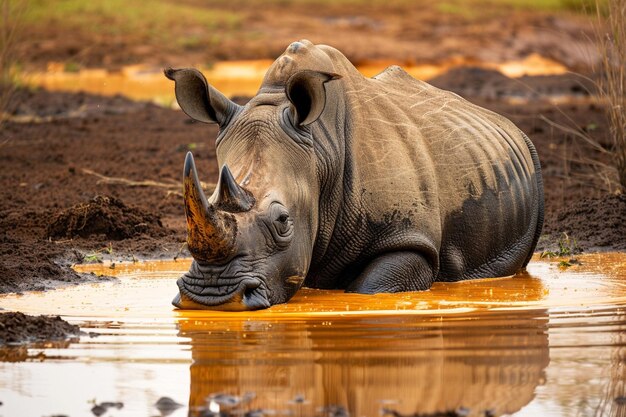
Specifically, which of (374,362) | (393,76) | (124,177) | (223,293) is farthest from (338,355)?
(124,177)

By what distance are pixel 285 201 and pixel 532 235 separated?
266 cm

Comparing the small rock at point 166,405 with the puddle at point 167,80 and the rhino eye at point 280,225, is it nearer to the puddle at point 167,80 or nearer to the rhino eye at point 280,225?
the rhino eye at point 280,225

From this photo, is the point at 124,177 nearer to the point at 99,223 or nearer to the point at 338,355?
the point at 99,223

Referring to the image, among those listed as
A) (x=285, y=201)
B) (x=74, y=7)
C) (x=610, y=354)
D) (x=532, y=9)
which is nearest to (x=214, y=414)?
(x=610, y=354)

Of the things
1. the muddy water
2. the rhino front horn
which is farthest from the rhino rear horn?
the muddy water

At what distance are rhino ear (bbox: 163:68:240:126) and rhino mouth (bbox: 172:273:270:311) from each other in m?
1.19

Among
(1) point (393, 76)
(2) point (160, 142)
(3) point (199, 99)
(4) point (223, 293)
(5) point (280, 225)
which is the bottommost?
(2) point (160, 142)

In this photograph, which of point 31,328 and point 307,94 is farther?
point 307,94

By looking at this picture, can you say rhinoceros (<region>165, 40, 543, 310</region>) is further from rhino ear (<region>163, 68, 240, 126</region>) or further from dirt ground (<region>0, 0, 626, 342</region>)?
dirt ground (<region>0, 0, 626, 342</region>)

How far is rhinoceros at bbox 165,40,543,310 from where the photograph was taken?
7180 mm

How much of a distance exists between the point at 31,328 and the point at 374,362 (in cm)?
177

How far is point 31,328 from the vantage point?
256 inches

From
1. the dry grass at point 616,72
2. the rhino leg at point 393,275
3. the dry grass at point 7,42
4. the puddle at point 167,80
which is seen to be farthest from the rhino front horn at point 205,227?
the puddle at point 167,80

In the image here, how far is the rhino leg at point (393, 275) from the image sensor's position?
806 centimetres
